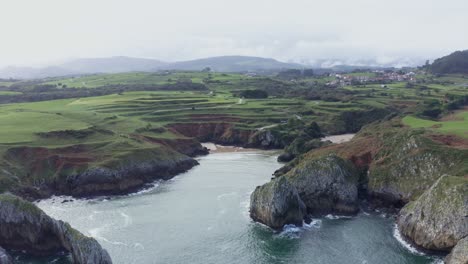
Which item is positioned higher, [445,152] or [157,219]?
[445,152]

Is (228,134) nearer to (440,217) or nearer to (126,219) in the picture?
(126,219)

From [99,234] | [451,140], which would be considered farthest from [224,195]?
[451,140]

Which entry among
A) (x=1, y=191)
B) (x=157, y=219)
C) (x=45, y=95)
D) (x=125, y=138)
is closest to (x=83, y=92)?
(x=45, y=95)

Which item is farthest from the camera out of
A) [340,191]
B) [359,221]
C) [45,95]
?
[45,95]

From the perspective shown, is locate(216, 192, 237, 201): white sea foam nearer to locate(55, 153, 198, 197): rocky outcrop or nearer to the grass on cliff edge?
locate(55, 153, 198, 197): rocky outcrop

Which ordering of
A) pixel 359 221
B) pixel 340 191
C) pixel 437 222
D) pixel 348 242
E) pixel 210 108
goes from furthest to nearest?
pixel 210 108
pixel 340 191
pixel 359 221
pixel 348 242
pixel 437 222

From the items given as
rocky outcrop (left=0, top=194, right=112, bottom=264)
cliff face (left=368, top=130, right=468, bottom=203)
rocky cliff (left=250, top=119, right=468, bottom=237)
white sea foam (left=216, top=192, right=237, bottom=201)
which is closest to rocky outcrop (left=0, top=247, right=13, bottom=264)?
rocky outcrop (left=0, top=194, right=112, bottom=264)

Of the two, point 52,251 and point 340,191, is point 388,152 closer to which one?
point 340,191
